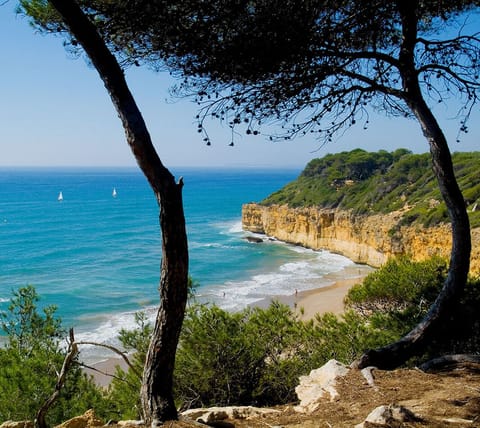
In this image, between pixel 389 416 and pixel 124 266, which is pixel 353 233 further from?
pixel 389 416

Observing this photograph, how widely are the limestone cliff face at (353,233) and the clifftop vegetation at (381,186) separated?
0.79m

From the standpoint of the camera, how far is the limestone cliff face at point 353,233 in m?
23.3

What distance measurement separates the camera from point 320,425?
9.40 feet

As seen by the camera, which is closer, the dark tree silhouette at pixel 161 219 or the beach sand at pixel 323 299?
the dark tree silhouette at pixel 161 219

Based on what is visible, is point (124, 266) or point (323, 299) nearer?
point (323, 299)

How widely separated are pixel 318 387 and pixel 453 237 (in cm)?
185

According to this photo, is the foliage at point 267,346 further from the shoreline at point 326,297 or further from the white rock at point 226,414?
the shoreline at point 326,297

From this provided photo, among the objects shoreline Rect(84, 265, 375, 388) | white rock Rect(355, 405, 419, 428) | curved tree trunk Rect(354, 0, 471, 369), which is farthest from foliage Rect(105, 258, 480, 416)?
shoreline Rect(84, 265, 375, 388)

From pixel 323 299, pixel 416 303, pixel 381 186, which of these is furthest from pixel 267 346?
pixel 381 186

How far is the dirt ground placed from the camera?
9.12 feet

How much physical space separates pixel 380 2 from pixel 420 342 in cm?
327

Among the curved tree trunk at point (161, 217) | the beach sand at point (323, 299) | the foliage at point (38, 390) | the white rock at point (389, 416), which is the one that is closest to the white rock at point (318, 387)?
the white rock at point (389, 416)

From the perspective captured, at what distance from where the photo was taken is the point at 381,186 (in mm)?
34469

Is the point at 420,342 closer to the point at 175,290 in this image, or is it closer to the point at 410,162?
the point at 175,290
